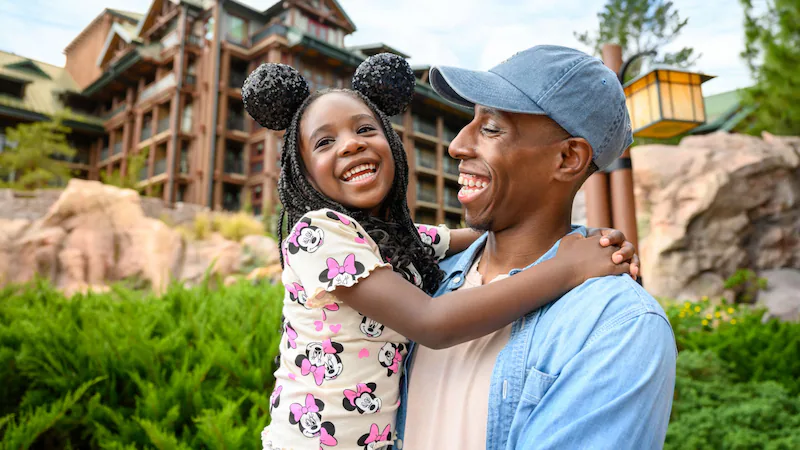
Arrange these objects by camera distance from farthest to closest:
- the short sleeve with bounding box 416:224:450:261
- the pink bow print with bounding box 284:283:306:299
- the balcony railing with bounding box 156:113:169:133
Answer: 1. the balcony railing with bounding box 156:113:169:133
2. the short sleeve with bounding box 416:224:450:261
3. the pink bow print with bounding box 284:283:306:299

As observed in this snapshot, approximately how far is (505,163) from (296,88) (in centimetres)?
92

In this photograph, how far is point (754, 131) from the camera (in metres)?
18.1

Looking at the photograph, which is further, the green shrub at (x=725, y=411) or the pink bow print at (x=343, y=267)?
the green shrub at (x=725, y=411)

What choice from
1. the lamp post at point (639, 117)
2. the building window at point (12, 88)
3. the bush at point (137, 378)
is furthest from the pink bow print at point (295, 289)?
the building window at point (12, 88)

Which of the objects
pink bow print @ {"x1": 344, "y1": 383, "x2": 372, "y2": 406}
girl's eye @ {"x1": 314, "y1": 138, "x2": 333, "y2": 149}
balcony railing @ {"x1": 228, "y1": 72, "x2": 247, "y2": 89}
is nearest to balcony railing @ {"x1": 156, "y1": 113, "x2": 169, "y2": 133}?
balcony railing @ {"x1": 228, "y1": 72, "x2": 247, "y2": 89}

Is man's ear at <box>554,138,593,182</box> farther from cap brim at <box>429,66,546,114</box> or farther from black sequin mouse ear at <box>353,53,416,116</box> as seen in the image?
black sequin mouse ear at <box>353,53,416,116</box>

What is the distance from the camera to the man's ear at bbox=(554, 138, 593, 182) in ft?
5.38

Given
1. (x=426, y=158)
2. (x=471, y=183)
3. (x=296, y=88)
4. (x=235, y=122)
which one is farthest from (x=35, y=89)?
(x=471, y=183)

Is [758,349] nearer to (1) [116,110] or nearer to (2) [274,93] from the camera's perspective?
(2) [274,93]

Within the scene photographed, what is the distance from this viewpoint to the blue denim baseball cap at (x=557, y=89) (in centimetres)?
155

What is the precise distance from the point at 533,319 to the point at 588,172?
19.1 inches

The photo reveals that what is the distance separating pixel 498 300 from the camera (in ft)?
4.95

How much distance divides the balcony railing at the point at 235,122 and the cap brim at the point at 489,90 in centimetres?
2461

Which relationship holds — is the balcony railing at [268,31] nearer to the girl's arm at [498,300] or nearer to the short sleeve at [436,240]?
the short sleeve at [436,240]
